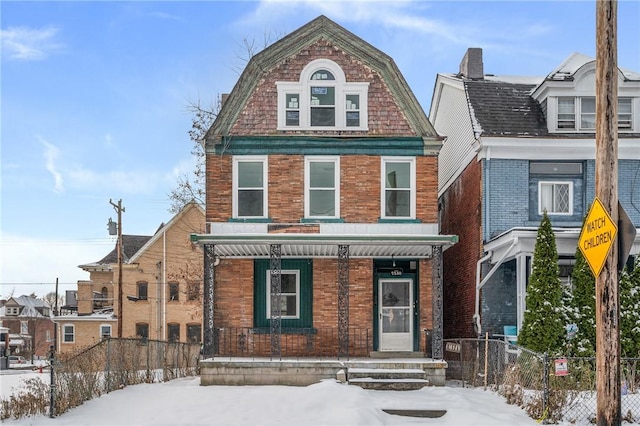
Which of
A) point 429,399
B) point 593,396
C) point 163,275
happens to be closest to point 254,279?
point 429,399

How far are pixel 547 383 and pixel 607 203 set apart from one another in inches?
149

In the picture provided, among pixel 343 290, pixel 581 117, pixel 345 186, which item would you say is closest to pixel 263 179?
pixel 345 186

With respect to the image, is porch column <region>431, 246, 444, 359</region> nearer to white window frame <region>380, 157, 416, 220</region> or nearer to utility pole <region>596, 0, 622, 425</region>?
white window frame <region>380, 157, 416, 220</region>

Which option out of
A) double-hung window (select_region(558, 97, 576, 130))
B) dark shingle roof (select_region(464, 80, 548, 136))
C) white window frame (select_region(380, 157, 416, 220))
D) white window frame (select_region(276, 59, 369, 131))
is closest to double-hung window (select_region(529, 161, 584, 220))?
dark shingle roof (select_region(464, 80, 548, 136))

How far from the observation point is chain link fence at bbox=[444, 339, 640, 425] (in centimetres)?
1098

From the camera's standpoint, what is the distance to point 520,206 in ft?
59.3

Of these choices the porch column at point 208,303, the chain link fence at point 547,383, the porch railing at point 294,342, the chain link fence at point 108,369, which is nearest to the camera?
the chain link fence at point 547,383

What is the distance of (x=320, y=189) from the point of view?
17.6m

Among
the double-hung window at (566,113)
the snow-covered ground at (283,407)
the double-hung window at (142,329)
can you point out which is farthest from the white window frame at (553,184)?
the double-hung window at (142,329)

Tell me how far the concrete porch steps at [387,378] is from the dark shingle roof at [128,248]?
30715mm

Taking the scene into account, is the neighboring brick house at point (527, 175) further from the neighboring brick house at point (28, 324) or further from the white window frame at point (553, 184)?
the neighboring brick house at point (28, 324)

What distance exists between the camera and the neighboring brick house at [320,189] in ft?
57.2

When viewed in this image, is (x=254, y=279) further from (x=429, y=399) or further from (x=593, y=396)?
(x=593, y=396)

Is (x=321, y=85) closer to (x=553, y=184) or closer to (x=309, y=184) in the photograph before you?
(x=309, y=184)
